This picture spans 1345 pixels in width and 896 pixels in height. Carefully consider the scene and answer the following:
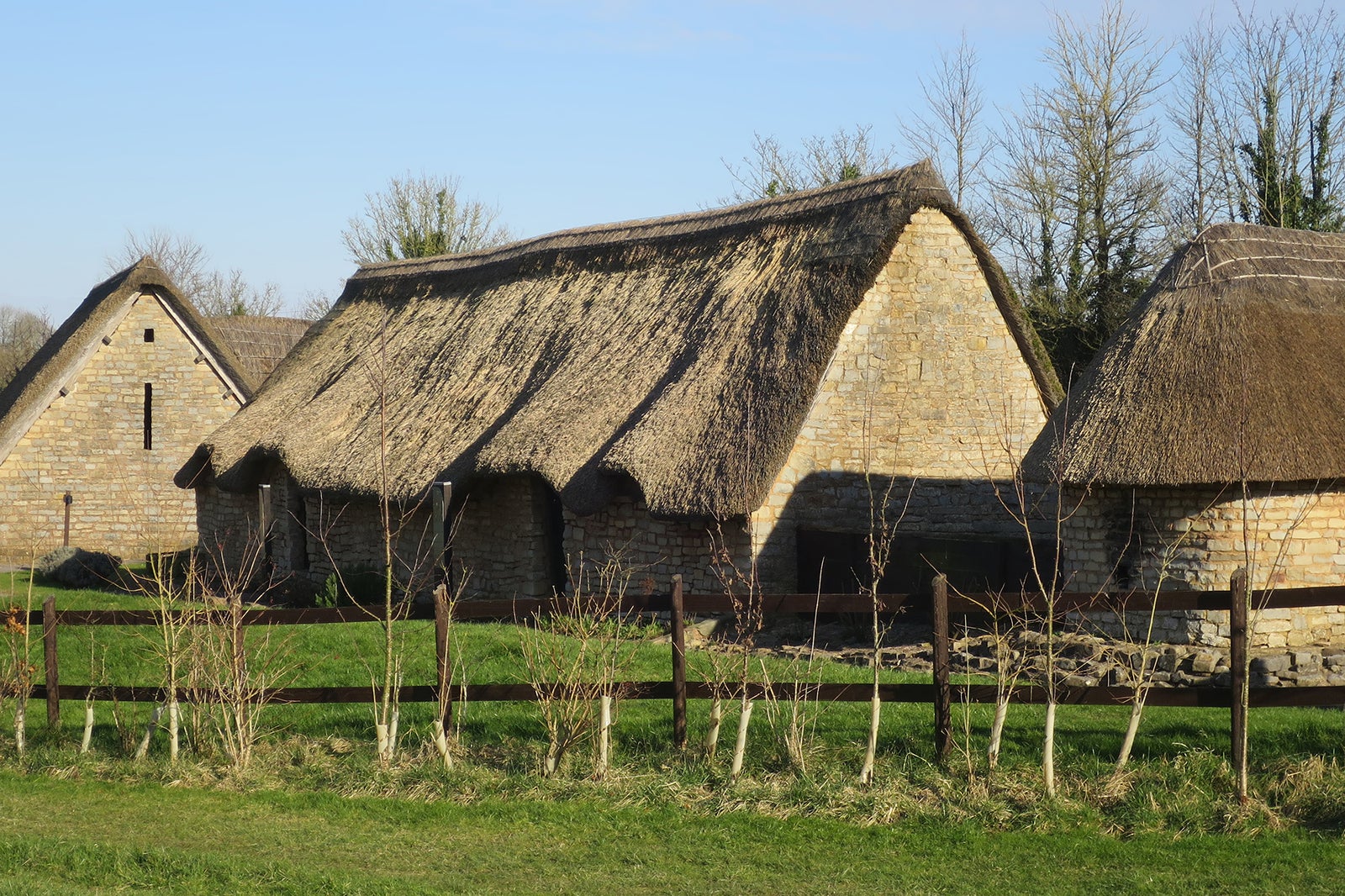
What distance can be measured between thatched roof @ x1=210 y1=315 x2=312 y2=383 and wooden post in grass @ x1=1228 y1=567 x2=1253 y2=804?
90.9 ft

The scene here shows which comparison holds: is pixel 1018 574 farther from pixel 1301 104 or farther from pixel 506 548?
pixel 1301 104

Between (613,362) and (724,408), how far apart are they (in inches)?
115

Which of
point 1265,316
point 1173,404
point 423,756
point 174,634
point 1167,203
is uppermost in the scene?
point 1167,203

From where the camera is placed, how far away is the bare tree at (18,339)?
56625 millimetres

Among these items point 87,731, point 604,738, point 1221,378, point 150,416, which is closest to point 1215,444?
point 1221,378

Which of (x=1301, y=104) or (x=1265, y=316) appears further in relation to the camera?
(x=1301, y=104)

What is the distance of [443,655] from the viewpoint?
8789 millimetres

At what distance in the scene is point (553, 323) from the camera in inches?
794

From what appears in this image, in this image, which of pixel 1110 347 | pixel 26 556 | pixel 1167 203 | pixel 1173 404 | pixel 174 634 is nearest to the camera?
pixel 174 634

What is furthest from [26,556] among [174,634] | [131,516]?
[174,634]

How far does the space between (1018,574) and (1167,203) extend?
20.8 m

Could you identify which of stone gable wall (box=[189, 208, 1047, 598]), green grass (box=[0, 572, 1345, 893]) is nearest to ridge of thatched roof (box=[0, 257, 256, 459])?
stone gable wall (box=[189, 208, 1047, 598])

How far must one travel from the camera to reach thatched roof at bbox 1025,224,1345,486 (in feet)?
39.7

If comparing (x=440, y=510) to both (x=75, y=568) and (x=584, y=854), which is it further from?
(x=584, y=854)
